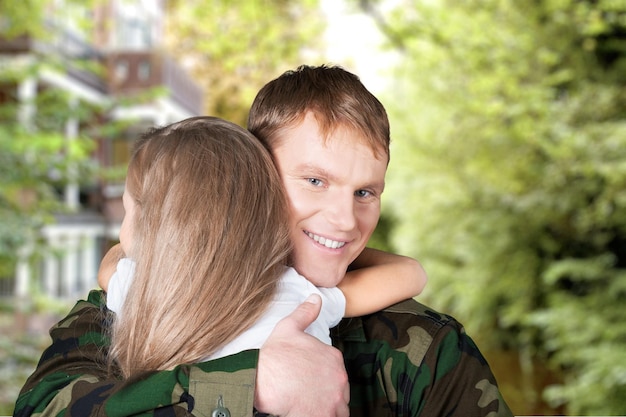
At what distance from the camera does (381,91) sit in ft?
39.9

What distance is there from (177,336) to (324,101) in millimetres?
394

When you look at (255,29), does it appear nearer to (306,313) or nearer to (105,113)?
(105,113)

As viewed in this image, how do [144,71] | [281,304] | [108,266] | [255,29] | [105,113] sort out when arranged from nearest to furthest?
[281,304] → [108,266] → [255,29] → [105,113] → [144,71]

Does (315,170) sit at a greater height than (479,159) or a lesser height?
lesser

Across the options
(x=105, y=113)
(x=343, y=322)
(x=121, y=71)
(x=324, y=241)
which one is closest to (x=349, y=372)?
(x=343, y=322)

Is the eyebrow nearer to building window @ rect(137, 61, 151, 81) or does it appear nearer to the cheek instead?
the cheek

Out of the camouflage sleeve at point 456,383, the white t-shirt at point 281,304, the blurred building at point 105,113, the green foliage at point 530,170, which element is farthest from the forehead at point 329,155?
the blurred building at point 105,113

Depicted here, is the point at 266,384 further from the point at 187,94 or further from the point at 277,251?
the point at 187,94

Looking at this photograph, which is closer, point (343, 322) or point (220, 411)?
point (220, 411)

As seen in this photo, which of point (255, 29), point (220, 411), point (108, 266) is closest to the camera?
point (220, 411)

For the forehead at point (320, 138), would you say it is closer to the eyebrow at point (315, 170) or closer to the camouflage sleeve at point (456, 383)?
the eyebrow at point (315, 170)

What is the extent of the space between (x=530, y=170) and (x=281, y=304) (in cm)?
623

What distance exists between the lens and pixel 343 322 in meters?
1.25

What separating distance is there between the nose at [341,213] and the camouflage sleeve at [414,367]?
197mm
